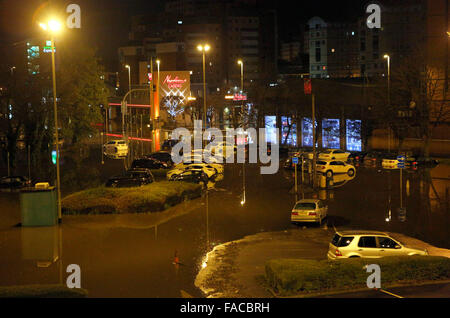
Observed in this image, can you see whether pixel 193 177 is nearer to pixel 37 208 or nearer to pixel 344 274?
pixel 37 208

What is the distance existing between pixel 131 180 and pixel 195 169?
7.05 m

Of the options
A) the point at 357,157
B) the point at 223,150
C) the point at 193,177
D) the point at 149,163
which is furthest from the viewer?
the point at 223,150

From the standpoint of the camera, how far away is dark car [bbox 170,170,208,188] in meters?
→ 35.4

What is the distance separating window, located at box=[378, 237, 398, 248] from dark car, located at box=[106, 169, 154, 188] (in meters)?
17.9

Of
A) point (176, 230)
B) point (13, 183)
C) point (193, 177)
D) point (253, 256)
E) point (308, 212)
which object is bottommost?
point (253, 256)

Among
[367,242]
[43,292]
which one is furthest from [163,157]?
[43,292]

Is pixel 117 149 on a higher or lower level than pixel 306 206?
higher

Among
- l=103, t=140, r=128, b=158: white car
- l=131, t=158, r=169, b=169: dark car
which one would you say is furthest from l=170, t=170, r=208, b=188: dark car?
l=103, t=140, r=128, b=158: white car

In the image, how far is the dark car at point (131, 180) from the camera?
103 ft

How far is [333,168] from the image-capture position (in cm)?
4200

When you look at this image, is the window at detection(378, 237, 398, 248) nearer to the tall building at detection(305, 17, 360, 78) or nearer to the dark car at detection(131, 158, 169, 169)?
the dark car at detection(131, 158, 169, 169)

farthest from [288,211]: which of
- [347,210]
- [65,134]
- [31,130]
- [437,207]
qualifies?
[65,134]

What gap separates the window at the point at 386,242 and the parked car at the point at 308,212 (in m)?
6.79
